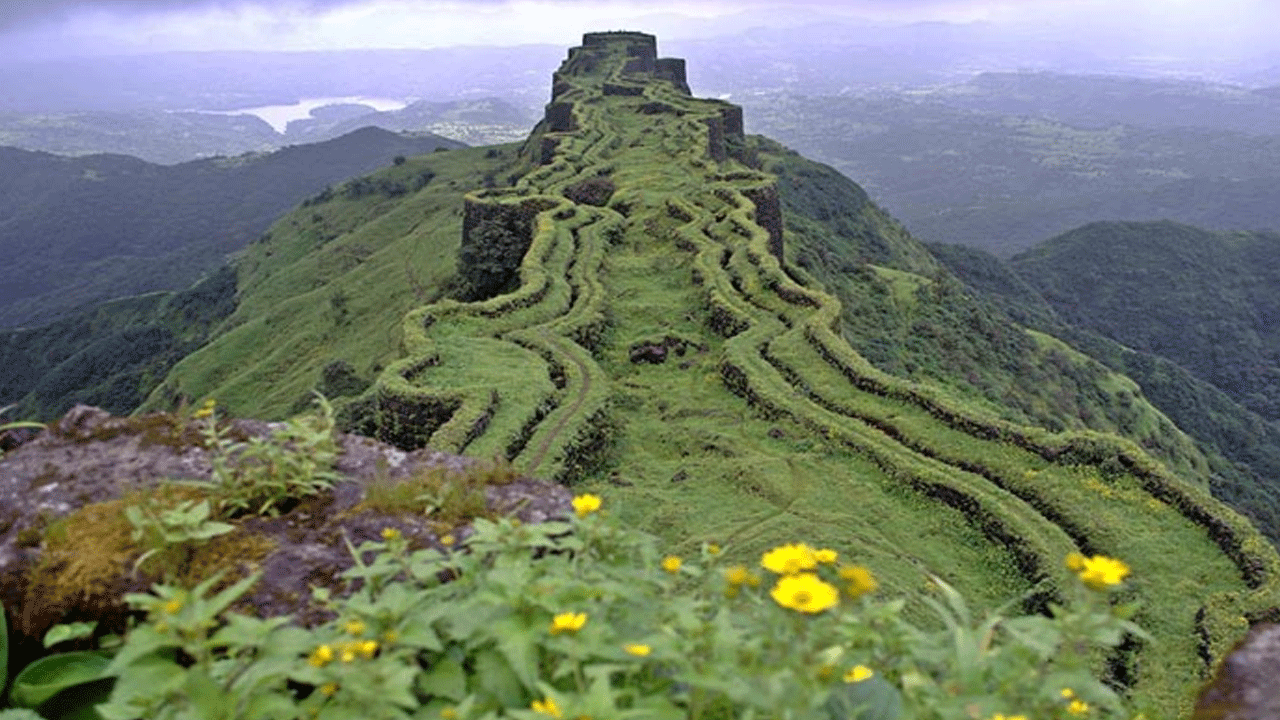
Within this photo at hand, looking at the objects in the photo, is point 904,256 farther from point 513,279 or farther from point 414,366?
point 414,366

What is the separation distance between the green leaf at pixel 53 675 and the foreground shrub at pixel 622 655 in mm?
702

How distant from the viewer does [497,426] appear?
675 inches

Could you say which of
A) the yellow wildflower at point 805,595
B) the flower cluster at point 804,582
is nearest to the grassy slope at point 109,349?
the flower cluster at point 804,582

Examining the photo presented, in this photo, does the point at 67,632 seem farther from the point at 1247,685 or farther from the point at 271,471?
the point at 1247,685

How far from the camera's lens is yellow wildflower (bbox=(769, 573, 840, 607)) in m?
3.09

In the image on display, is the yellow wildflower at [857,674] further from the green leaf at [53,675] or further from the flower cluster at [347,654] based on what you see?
the green leaf at [53,675]

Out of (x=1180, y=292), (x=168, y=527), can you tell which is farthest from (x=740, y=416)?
(x=1180, y=292)

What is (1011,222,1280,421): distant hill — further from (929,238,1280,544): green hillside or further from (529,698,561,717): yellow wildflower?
(529,698,561,717): yellow wildflower

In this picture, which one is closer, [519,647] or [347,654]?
[347,654]

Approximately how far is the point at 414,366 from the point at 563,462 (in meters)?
4.93

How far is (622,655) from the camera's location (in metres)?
3.56

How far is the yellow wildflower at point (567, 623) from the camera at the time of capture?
342 cm

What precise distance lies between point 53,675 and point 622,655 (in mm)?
2850

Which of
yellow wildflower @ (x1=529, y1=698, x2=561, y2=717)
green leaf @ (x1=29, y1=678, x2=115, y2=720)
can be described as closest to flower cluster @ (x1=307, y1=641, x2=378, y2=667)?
yellow wildflower @ (x1=529, y1=698, x2=561, y2=717)
